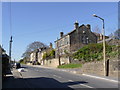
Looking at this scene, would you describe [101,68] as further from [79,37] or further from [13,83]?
[79,37]

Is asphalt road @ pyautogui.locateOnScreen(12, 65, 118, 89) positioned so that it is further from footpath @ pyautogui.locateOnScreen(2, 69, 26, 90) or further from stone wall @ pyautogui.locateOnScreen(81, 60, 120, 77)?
stone wall @ pyautogui.locateOnScreen(81, 60, 120, 77)

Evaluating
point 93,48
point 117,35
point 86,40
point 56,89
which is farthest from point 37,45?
point 56,89

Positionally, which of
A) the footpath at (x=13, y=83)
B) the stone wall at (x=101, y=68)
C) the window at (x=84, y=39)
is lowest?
the footpath at (x=13, y=83)

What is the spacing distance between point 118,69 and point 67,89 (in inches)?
434

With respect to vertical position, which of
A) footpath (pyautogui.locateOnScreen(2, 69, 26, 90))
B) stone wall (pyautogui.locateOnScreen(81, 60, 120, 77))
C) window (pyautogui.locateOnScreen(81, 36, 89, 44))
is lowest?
footpath (pyautogui.locateOnScreen(2, 69, 26, 90))

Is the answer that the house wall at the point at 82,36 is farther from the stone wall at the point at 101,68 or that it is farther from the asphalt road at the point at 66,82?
the asphalt road at the point at 66,82

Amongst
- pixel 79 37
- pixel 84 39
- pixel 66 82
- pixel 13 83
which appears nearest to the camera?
pixel 13 83

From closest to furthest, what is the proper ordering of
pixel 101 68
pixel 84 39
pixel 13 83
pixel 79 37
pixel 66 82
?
pixel 13 83, pixel 66 82, pixel 101 68, pixel 79 37, pixel 84 39

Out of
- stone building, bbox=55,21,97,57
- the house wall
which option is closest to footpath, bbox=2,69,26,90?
stone building, bbox=55,21,97,57

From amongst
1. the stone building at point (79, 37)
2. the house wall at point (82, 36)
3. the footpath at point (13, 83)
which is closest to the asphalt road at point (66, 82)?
the footpath at point (13, 83)

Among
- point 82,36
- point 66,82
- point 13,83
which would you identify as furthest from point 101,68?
point 82,36

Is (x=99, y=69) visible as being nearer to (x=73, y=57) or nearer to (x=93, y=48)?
(x=93, y=48)

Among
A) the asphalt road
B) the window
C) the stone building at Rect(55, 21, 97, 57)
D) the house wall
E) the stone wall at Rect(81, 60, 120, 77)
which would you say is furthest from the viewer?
the window

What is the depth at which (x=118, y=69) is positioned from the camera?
23.0m
